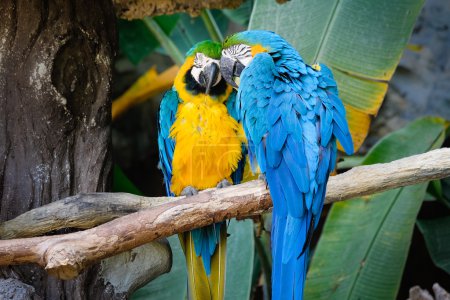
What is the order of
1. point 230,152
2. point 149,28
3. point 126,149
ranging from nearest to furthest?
point 230,152
point 149,28
point 126,149

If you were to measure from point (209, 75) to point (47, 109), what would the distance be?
391mm

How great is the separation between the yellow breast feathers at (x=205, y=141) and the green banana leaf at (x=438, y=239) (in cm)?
95

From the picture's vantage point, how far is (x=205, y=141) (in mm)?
1513

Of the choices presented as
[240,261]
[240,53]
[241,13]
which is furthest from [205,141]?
[241,13]

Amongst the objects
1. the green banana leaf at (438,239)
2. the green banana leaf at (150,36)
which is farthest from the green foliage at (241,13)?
the green banana leaf at (438,239)

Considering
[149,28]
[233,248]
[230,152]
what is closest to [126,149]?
[149,28]

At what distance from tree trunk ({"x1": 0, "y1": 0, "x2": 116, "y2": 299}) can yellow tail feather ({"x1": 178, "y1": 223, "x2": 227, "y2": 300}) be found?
0.20 m

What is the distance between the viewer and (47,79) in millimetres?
1325

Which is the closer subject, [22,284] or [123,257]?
[22,284]

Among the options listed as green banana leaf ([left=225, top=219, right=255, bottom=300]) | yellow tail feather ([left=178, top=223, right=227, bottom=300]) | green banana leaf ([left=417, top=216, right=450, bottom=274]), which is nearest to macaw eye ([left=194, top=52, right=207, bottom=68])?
yellow tail feather ([left=178, top=223, right=227, bottom=300])

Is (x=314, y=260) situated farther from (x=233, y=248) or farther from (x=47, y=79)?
→ (x=47, y=79)

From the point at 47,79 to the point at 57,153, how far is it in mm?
157

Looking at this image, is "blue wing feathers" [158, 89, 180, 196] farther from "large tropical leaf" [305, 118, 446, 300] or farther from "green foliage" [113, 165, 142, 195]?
"large tropical leaf" [305, 118, 446, 300]

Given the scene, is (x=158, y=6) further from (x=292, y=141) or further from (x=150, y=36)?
(x=150, y=36)
